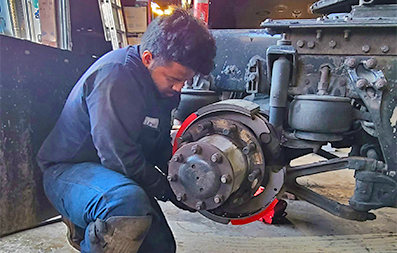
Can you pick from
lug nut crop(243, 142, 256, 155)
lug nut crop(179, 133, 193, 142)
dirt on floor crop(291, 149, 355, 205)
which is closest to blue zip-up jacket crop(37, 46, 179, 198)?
lug nut crop(179, 133, 193, 142)

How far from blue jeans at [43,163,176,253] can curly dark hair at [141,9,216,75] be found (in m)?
0.49

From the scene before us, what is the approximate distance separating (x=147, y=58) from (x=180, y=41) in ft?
0.49

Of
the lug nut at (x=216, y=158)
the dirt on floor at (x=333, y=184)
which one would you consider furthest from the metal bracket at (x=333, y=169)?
the dirt on floor at (x=333, y=184)

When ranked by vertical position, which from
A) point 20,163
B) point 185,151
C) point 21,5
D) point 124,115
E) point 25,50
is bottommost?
point 20,163

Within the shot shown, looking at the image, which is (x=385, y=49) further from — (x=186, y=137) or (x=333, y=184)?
(x=333, y=184)

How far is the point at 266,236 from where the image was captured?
1742mm

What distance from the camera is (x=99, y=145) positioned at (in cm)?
109

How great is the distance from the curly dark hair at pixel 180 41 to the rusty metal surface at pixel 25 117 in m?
0.63

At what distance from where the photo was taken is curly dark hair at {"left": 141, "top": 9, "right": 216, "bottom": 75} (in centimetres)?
115

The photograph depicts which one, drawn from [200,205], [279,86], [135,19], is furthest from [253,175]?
[135,19]

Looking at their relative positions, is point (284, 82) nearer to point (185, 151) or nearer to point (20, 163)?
point (185, 151)

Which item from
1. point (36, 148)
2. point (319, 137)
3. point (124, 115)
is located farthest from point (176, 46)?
point (36, 148)

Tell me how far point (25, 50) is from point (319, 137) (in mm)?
1390

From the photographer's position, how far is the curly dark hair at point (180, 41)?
1146 millimetres
